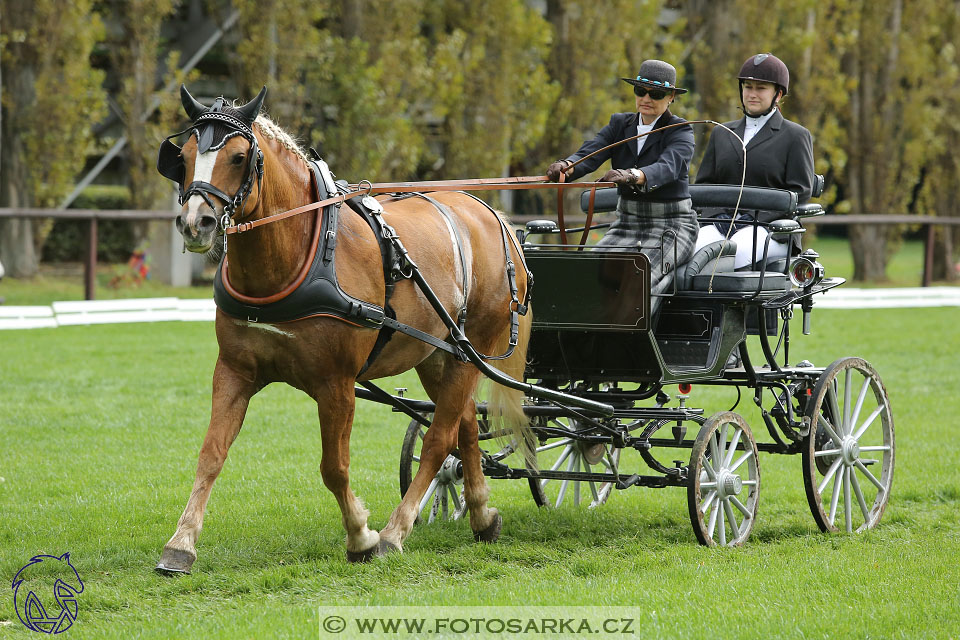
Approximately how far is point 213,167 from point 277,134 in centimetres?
54

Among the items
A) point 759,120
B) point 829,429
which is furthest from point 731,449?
point 759,120

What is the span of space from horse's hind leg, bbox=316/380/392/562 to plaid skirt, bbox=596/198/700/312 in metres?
1.74

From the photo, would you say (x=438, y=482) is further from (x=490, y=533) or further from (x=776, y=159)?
(x=776, y=159)

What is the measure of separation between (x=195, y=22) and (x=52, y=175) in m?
4.68

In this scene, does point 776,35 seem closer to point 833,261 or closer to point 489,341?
point 833,261

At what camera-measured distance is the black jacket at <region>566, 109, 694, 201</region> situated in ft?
18.3

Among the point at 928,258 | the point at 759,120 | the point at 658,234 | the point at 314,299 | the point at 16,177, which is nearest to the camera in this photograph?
the point at 314,299

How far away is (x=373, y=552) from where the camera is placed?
16.6 feet

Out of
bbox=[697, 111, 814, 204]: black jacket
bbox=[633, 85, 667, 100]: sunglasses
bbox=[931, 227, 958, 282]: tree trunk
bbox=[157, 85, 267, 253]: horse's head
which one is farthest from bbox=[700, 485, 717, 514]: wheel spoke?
bbox=[931, 227, 958, 282]: tree trunk

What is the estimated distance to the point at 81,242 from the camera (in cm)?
1988

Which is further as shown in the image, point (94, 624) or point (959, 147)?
point (959, 147)

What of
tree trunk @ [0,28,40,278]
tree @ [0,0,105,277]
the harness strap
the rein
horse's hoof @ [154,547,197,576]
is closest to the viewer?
the rein

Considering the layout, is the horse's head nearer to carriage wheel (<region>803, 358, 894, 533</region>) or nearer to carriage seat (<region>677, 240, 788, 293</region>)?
carriage seat (<region>677, 240, 788, 293</region>)

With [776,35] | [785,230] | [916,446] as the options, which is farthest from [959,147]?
[785,230]
